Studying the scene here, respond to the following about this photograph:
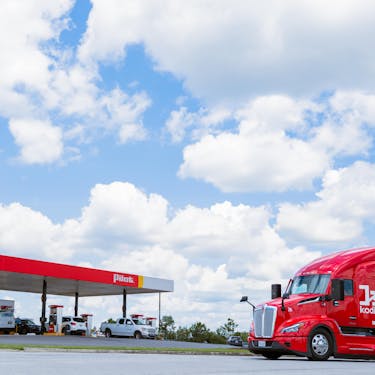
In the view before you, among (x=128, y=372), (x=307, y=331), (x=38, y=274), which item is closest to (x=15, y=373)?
(x=128, y=372)

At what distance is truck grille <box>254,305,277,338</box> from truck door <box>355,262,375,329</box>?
9.11ft

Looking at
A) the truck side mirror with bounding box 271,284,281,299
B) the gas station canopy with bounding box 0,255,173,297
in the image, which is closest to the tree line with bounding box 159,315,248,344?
the gas station canopy with bounding box 0,255,173,297

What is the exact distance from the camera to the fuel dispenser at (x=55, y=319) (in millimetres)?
53531

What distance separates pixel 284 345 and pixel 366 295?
331cm

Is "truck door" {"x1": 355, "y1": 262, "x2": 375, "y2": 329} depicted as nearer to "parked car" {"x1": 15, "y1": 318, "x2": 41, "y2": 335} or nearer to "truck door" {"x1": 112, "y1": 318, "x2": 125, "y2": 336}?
"truck door" {"x1": 112, "y1": 318, "x2": 125, "y2": 336}

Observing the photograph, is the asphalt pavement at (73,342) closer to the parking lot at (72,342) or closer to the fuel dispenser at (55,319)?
the parking lot at (72,342)

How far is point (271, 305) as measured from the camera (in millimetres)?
21516

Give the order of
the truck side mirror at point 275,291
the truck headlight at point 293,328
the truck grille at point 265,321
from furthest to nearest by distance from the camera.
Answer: the truck side mirror at point 275,291
the truck grille at point 265,321
the truck headlight at point 293,328

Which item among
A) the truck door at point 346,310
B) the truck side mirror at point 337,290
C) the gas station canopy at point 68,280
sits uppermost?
the gas station canopy at point 68,280

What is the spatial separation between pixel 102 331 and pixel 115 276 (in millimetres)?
4330

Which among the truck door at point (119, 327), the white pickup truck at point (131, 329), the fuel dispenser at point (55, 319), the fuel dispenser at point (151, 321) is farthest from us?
the fuel dispenser at point (151, 321)

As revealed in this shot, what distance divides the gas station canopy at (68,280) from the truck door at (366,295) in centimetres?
2713

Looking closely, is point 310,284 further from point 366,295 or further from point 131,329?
point 131,329

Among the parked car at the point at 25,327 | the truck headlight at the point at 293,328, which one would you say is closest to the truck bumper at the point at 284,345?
the truck headlight at the point at 293,328
